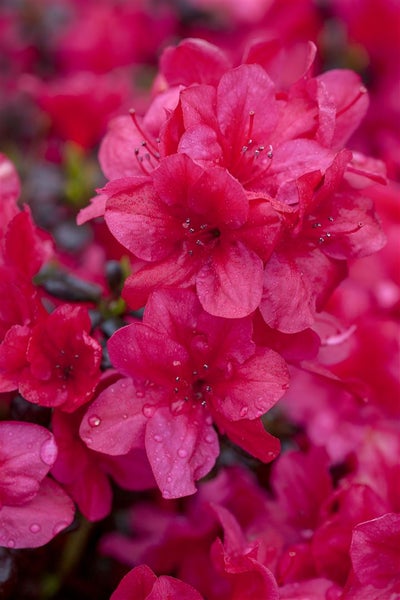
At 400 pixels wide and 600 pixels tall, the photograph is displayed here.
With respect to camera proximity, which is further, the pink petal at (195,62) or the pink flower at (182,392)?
the pink petal at (195,62)

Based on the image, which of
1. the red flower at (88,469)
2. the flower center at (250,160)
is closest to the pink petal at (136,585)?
the red flower at (88,469)

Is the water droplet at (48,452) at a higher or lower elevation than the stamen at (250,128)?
lower

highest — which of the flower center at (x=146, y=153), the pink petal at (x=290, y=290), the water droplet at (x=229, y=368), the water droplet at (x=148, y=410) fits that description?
the flower center at (x=146, y=153)

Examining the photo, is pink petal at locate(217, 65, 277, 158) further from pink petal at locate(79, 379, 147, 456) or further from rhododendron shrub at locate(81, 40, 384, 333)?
pink petal at locate(79, 379, 147, 456)

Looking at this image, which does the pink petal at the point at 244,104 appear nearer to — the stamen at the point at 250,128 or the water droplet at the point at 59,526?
the stamen at the point at 250,128

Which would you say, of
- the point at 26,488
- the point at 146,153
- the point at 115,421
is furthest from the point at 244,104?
the point at 26,488

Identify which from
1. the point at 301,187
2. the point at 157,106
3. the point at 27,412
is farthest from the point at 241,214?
the point at 27,412

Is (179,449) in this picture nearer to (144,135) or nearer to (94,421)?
(94,421)
